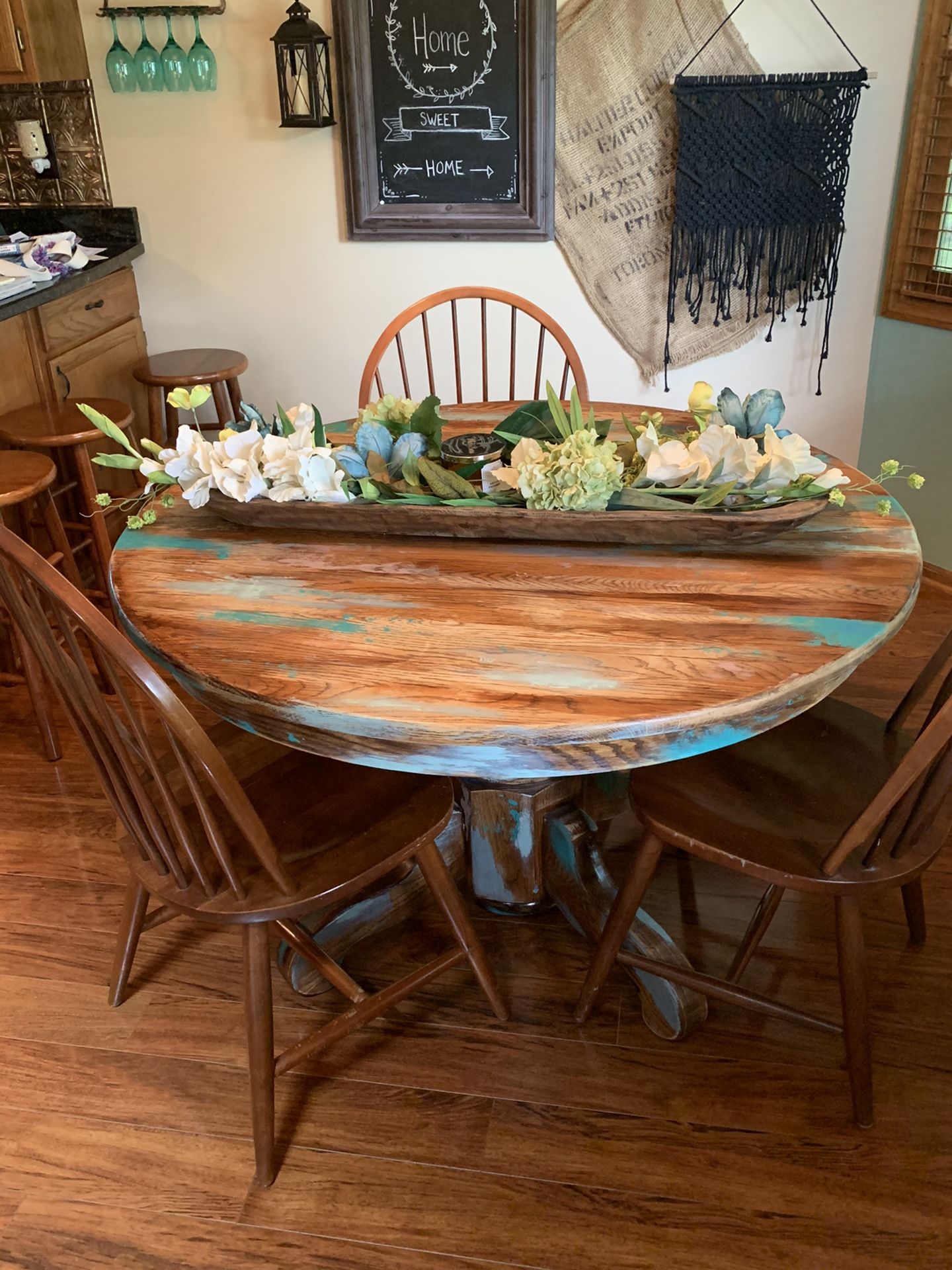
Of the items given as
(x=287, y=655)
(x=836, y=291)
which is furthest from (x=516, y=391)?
(x=287, y=655)

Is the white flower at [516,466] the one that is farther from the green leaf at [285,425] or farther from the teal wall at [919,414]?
the teal wall at [919,414]

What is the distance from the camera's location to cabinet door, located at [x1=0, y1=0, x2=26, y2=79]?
2785mm

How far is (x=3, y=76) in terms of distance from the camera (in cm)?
287

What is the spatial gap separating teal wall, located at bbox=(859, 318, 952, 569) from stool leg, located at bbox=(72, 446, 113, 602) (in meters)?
2.33

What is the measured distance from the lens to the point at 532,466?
1444 mm

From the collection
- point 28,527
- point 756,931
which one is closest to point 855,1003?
point 756,931

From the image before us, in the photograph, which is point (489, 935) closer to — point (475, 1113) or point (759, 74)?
point (475, 1113)

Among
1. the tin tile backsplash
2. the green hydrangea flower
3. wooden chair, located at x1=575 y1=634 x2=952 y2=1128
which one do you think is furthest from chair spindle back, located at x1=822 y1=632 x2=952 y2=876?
the tin tile backsplash

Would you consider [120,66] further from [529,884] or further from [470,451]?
[529,884]

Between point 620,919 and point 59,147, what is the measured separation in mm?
2984

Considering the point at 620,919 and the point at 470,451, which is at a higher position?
the point at 470,451

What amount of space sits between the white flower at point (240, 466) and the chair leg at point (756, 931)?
3.37 feet

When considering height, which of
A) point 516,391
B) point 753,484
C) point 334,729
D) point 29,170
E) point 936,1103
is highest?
point 29,170

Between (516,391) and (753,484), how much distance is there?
1945mm
